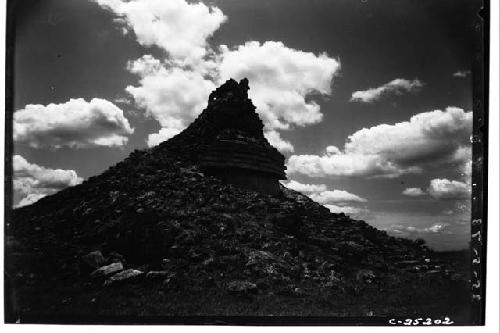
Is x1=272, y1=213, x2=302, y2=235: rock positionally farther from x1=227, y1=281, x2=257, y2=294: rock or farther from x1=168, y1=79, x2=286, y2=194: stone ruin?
x1=227, y1=281, x2=257, y2=294: rock

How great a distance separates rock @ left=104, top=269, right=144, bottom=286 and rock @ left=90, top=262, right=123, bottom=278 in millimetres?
160

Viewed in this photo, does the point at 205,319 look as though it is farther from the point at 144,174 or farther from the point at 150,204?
the point at 144,174

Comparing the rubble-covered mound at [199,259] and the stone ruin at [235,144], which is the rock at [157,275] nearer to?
the rubble-covered mound at [199,259]

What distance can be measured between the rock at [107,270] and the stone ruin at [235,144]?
254 inches

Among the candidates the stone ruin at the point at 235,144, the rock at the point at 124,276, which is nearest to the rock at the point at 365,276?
the rock at the point at 124,276

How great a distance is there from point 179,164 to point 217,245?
5.61 meters

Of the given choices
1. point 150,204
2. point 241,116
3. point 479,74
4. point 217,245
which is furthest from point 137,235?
point 479,74

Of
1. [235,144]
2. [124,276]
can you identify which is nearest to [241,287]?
[124,276]

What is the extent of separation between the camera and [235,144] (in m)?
17.5

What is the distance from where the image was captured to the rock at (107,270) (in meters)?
11.1

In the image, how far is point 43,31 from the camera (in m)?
11.4

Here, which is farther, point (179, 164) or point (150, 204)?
point (179, 164)

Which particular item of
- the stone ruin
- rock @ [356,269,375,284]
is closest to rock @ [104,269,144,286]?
rock @ [356,269,375,284]

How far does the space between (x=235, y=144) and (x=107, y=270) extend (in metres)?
7.78
